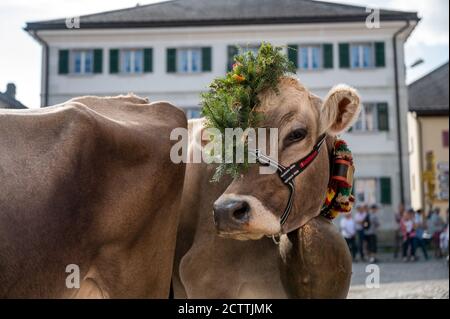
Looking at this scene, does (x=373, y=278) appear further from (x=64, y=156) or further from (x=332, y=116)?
(x=64, y=156)

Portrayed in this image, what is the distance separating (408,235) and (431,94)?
20.6 m

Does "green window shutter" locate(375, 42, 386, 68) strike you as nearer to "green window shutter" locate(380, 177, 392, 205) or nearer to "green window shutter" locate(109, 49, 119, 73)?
"green window shutter" locate(380, 177, 392, 205)

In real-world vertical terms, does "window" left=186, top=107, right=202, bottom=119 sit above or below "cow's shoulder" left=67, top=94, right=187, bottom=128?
above

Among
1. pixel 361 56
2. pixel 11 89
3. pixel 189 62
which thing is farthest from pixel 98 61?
pixel 11 89

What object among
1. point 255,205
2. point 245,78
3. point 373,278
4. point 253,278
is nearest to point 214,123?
point 245,78

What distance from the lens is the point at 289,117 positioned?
10.6 feet

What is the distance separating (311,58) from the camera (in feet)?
94.2

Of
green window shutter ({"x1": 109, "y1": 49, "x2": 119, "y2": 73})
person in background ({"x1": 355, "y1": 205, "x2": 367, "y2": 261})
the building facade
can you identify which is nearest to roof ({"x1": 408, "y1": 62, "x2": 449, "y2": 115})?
green window shutter ({"x1": 109, "y1": 49, "x2": 119, "y2": 73})

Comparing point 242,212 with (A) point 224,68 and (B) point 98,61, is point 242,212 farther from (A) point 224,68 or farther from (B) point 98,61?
(B) point 98,61

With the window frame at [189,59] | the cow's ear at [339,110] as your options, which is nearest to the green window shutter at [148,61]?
the window frame at [189,59]

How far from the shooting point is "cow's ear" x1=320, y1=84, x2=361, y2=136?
334 cm

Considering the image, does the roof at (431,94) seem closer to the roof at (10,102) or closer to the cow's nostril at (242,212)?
the cow's nostril at (242,212)

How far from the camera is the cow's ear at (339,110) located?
334 centimetres

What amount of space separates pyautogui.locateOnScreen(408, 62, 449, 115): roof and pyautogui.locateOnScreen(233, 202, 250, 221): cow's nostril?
3327cm
